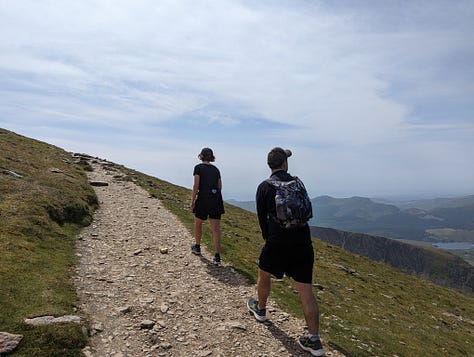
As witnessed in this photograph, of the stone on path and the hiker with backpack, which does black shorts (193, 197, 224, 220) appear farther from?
the stone on path

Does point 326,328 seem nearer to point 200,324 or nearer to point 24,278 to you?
point 200,324

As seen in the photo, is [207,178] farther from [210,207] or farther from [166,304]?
[166,304]

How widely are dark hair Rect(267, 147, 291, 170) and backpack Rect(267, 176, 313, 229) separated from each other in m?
0.68

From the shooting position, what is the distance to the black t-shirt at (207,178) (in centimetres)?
1373

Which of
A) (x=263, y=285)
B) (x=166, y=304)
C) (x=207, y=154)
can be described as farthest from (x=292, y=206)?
(x=207, y=154)

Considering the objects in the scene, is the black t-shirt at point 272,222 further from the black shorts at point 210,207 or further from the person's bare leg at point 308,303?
the black shorts at point 210,207

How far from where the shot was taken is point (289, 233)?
8180 millimetres

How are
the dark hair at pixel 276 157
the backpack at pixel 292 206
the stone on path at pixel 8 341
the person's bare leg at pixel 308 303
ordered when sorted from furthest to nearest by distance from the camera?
the dark hair at pixel 276 157, the person's bare leg at pixel 308 303, the backpack at pixel 292 206, the stone on path at pixel 8 341

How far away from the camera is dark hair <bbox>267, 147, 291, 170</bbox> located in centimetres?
868

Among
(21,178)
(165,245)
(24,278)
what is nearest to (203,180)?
(165,245)

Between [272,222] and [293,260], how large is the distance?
3.48 ft

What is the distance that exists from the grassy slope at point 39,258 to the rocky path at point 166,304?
0.65 meters

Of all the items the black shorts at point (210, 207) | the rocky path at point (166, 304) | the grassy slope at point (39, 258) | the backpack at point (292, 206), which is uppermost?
the backpack at point (292, 206)

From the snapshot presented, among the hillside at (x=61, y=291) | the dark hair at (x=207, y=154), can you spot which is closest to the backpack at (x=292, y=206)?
the hillside at (x=61, y=291)
